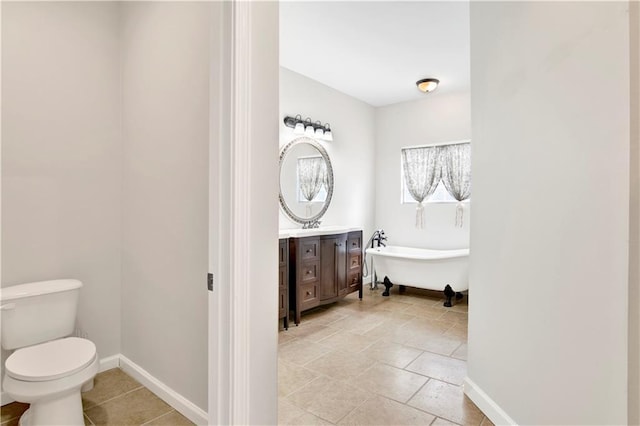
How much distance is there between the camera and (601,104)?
1.33 meters

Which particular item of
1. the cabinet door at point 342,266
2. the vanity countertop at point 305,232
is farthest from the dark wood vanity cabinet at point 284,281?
the cabinet door at point 342,266

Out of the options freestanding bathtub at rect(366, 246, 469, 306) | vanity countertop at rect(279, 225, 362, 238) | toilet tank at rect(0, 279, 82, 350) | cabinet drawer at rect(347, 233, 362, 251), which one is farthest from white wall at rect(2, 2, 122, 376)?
freestanding bathtub at rect(366, 246, 469, 306)

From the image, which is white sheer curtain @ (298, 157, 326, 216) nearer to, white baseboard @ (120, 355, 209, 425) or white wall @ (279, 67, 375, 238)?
white wall @ (279, 67, 375, 238)

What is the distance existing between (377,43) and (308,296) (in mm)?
2625

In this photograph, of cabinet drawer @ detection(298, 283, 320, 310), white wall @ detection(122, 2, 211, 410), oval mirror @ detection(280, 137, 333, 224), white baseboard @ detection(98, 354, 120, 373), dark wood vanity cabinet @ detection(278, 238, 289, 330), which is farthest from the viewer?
oval mirror @ detection(280, 137, 333, 224)

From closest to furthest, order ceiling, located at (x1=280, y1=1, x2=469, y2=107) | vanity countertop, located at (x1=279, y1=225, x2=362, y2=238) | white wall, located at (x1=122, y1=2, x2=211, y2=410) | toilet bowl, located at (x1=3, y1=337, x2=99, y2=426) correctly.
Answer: toilet bowl, located at (x1=3, y1=337, x2=99, y2=426) → white wall, located at (x1=122, y1=2, x2=211, y2=410) → ceiling, located at (x1=280, y1=1, x2=469, y2=107) → vanity countertop, located at (x1=279, y1=225, x2=362, y2=238)

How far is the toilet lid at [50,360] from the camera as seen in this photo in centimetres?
161

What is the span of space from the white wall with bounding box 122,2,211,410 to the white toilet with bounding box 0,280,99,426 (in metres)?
0.37

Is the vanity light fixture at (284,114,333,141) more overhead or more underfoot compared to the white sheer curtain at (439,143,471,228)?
more overhead

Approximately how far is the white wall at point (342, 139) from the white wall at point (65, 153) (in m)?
1.88

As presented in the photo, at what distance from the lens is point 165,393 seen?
206 cm

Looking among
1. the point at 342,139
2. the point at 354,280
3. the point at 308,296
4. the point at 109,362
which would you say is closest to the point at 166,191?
A: the point at 109,362

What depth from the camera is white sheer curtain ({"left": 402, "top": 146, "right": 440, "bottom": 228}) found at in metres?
5.07

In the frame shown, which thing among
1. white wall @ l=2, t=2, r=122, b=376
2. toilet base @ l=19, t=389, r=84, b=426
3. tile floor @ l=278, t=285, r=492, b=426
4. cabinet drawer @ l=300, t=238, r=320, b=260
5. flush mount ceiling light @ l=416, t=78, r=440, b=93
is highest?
flush mount ceiling light @ l=416, t=78, r=440, b=93
